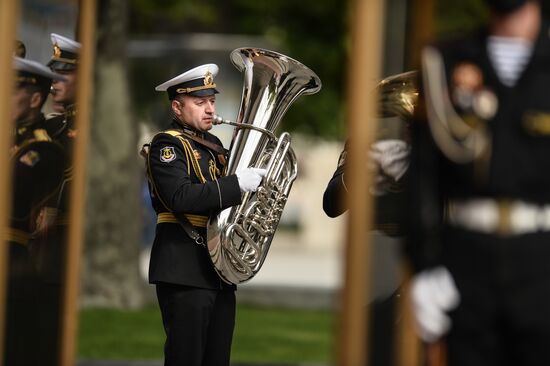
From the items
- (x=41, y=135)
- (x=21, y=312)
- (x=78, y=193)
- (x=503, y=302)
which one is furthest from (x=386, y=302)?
(x=41, y=135)

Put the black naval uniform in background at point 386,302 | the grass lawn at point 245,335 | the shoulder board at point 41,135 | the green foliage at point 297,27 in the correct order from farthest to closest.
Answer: the green foliage at point 297,27 → the grass lawn at point 245,335 → the shoulder board at point 41,135 → the black naval uniform in background at point 386,302

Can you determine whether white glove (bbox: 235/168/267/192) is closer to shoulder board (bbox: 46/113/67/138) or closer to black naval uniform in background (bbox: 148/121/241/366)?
black naval uniform in background (bbox: 148/121/241/366)

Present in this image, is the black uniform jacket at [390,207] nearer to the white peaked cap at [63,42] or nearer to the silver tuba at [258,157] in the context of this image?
the white peaked cap at [63,42]

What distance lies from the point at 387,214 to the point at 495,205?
716mm

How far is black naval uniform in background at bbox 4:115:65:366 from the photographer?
4.73 m

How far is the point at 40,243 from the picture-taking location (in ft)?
16.6

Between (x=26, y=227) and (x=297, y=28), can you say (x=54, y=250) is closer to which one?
(x=26, y=227)

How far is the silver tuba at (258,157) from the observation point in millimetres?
5801

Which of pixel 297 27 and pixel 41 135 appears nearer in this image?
pixel 41 135

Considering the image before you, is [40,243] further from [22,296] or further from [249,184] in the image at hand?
[249,184]

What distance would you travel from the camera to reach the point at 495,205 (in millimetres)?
3686

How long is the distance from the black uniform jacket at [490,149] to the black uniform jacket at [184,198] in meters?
1.84

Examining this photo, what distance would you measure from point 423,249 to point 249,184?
195cm

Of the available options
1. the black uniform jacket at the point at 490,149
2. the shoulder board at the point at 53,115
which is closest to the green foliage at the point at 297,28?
the shoulder board at the point at 53,115
